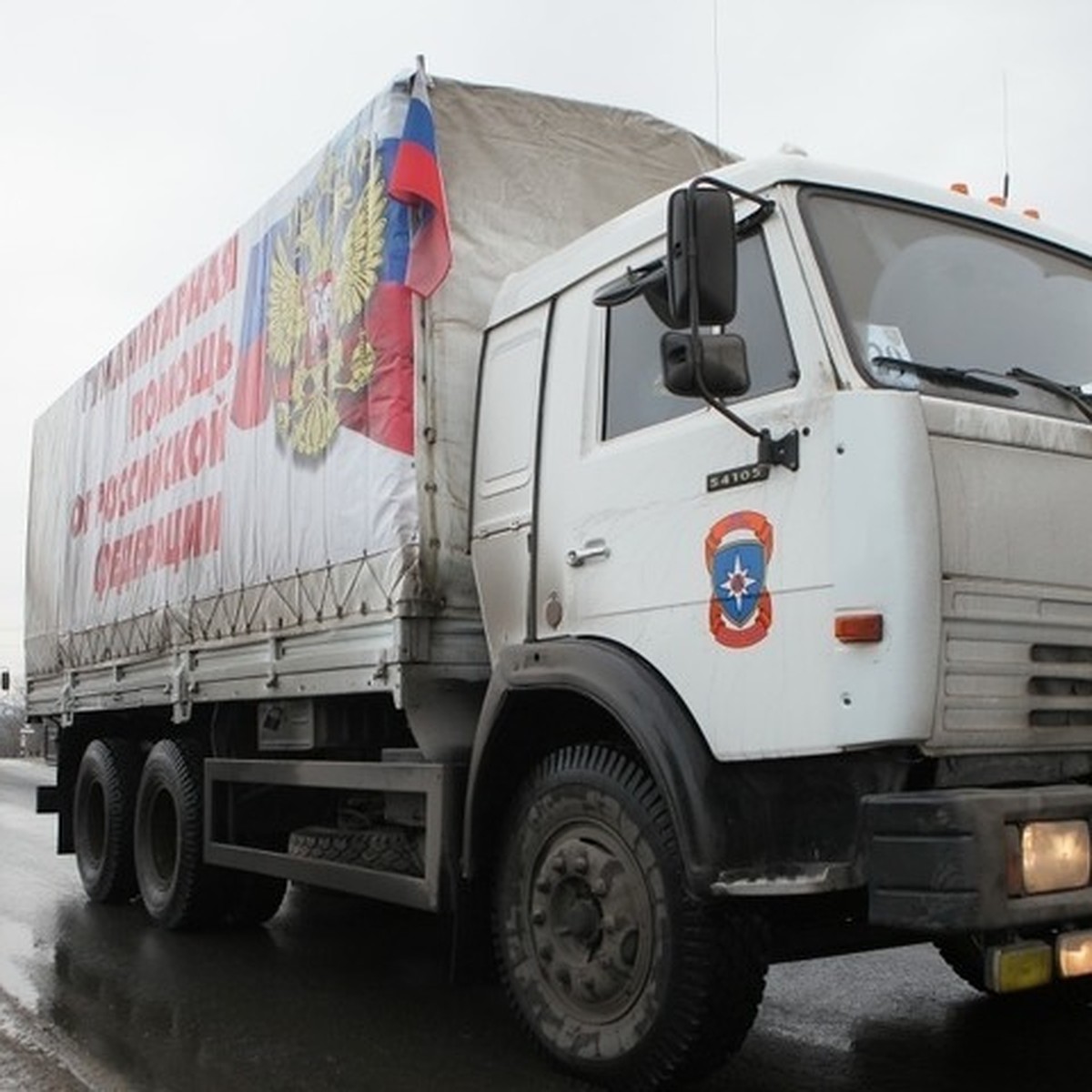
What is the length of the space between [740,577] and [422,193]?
2.24 meters

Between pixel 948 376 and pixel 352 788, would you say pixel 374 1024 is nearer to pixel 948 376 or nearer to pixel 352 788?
pixel 352 788

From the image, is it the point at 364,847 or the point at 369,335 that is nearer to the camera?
the point at 369,335

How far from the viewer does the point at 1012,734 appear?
337 cm

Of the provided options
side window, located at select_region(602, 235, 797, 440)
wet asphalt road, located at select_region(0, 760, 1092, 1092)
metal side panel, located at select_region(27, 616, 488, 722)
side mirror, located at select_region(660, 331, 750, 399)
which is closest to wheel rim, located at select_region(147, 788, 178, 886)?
wet asphalt road, located at select_region(0, 760, 1092, 1092)

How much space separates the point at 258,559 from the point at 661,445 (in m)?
2.81

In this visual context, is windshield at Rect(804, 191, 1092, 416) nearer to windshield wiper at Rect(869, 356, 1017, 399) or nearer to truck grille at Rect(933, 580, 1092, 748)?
windshield wiper at Rect(869, 356, 1017, 399)

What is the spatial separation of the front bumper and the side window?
1.23m

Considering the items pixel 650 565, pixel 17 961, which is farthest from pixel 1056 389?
pixel 17 961

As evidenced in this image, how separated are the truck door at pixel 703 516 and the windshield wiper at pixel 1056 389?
2.28 feet

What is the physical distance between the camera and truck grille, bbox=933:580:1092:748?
330cm

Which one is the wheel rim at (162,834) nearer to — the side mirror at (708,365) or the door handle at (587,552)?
the door handle at (587,552)

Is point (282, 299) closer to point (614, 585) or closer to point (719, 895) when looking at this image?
point (614, 585)

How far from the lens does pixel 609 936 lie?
155 inches

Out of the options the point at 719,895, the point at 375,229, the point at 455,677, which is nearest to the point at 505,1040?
the point at 455,677
